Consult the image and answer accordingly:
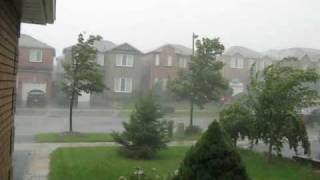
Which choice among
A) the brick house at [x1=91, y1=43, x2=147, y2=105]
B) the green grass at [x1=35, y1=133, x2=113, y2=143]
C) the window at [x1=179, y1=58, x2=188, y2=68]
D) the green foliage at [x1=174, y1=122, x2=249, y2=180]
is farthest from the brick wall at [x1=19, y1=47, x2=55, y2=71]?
the green foliage at [x1=174, y1=122, x2=249, y2=180]

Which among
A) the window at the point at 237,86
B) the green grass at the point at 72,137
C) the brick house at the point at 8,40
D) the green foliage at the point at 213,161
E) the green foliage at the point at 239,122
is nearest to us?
the brick house at the point at 8,40

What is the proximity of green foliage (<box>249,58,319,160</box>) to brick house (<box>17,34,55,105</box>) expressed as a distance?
28122mm

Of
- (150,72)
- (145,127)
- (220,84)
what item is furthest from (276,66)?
(150,72)

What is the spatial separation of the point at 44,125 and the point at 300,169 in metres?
16.4

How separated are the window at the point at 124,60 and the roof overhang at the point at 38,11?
3671 cm

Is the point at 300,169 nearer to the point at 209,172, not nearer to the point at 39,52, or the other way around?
the point at 209,172

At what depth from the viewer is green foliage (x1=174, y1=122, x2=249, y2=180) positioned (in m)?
8.20

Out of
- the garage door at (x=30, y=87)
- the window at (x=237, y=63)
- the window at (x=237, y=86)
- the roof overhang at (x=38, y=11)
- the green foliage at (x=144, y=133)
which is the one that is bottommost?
the green foliage at (x=144, y=133)

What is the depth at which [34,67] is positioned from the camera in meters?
42.8

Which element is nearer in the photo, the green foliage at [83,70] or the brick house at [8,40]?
the brick house at [8,40]

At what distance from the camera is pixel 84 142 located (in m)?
21.2

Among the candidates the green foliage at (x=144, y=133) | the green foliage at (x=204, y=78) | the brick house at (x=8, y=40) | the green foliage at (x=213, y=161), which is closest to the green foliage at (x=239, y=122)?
the green foliage at (x=144, y=133)

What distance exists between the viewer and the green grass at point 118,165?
46.2 ft

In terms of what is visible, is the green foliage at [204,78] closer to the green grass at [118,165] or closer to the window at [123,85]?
the green grass at [118,165]
